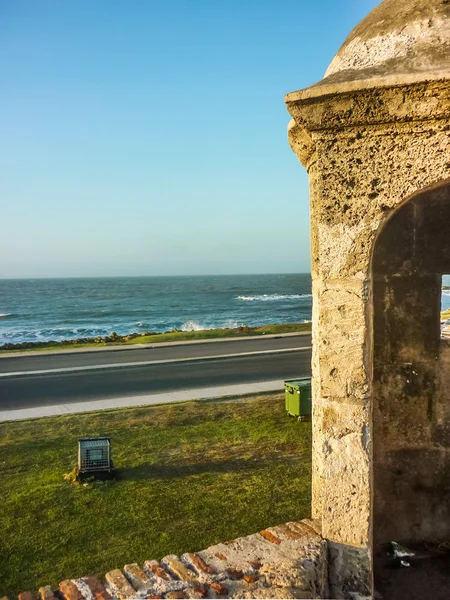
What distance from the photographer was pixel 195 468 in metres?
8.10

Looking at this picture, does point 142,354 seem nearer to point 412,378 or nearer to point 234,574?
point 412,378

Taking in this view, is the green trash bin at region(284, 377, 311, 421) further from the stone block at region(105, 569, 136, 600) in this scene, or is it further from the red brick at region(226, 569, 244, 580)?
the stone block at region(105, 569, 136, 600)

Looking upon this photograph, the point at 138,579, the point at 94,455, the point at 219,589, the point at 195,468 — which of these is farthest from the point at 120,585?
the point at 195,468

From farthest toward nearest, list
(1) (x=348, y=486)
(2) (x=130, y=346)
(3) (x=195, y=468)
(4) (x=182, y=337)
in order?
(4) (x=182, y=337)
(2) (x=130, y=346)
(3) (x=195, y=468)
(1) (x=348, y=486)

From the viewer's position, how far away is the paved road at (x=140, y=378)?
43.9 ft

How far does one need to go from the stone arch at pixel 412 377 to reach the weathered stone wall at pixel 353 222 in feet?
5.07

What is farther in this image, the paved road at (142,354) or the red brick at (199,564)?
the paved road at (142,354)

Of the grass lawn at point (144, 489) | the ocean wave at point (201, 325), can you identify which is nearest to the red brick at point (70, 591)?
the grass lawn at point (144, 489)

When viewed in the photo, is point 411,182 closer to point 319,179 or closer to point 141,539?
point 319,179

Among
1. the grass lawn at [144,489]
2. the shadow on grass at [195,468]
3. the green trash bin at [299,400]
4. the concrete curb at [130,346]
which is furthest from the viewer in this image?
the concrete curb at [130,346]

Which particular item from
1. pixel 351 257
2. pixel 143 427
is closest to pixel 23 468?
pixel 143 427

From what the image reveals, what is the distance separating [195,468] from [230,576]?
4.81 meters

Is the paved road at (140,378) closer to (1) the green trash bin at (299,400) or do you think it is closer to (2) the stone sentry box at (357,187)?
(1) the green trash bin at (299,400)

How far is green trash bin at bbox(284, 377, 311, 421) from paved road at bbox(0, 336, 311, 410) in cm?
396
